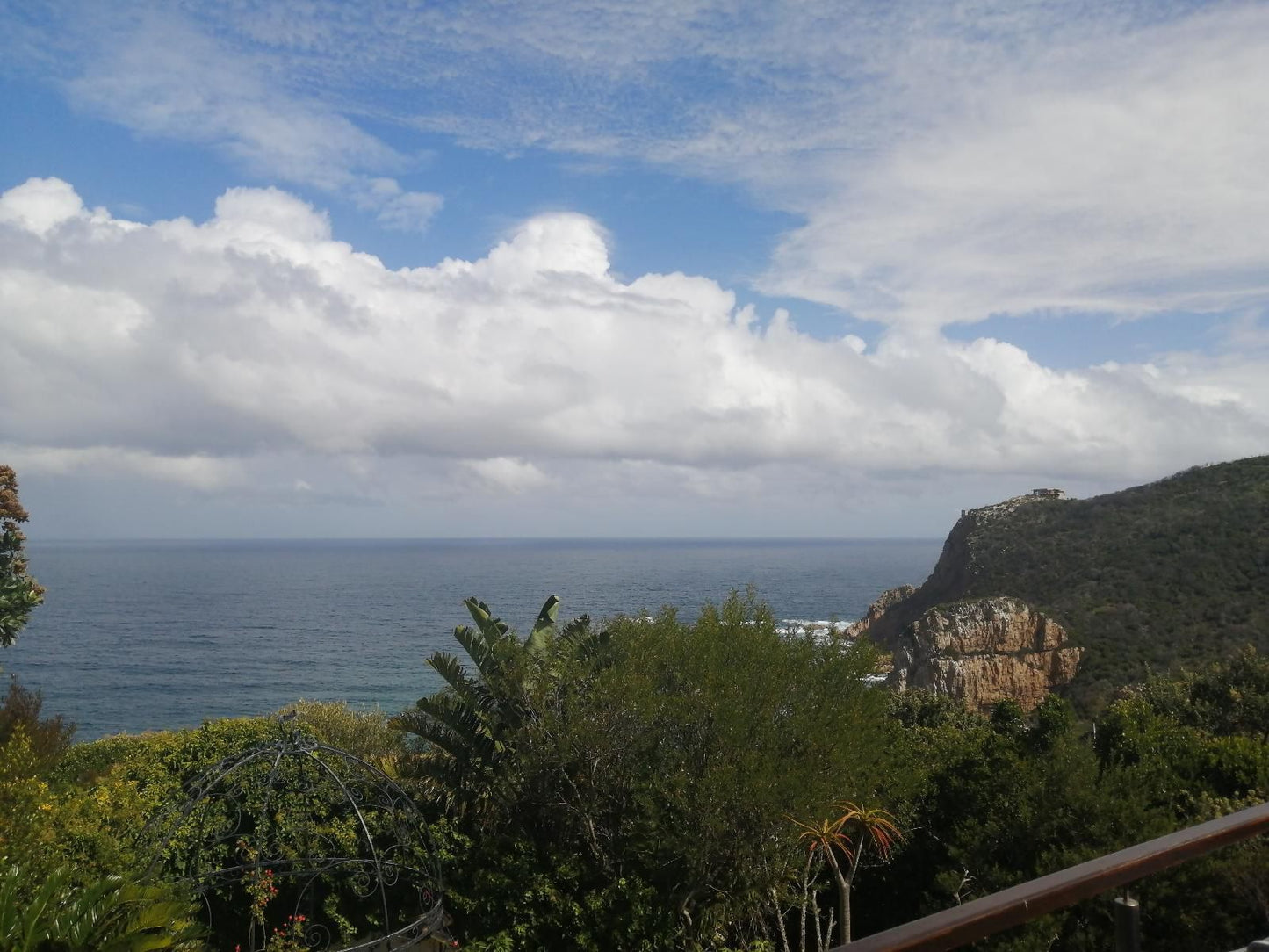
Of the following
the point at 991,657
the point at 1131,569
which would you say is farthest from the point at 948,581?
the point at 991,657

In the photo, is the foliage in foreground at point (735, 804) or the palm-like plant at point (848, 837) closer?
the foliage in foreground at point (735, 804)

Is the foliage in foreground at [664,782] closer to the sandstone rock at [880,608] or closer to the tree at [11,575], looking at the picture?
the tree at [11,575]

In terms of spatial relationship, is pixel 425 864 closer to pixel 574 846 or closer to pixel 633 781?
pixel 574 846

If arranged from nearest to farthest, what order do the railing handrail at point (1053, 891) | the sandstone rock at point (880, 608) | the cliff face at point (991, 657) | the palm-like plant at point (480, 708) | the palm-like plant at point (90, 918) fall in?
the railing handrail at point (1053, 891) < the palm-like plant at point (90, 918) < the palm-like plant at point (480, 708) < the cliff face at point (991, 657) < the sandstone rock at point (880, 608)

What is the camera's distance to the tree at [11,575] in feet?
49.5

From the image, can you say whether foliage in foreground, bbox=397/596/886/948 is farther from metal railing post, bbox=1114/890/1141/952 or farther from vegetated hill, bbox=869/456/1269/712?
vegetated hill, bbox=869/456/1269/712

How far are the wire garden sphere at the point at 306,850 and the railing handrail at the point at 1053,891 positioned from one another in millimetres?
8324

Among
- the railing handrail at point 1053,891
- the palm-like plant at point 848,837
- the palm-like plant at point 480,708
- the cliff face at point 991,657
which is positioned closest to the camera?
the railing handrail at point 1053,891

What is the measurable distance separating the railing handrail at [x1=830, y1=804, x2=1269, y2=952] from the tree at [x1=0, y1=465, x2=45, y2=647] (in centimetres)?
1669

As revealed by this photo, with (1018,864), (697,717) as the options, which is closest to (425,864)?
(697,717)

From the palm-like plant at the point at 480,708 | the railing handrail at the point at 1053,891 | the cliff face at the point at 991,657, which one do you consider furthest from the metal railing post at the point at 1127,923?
the cliff face at the point at 991,657

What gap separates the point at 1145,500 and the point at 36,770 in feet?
161

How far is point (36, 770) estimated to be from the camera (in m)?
13.7

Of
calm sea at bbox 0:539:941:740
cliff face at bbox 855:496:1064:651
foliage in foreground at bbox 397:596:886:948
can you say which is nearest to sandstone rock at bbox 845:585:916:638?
cliff face at bbox 855:496:1064:651
